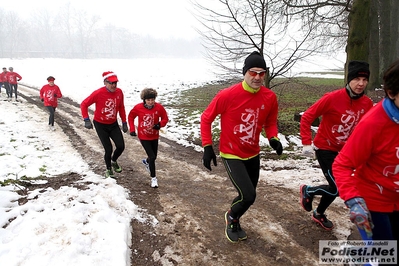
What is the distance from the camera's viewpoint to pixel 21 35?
8419cm

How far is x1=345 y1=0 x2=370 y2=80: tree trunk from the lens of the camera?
7961 millimetres

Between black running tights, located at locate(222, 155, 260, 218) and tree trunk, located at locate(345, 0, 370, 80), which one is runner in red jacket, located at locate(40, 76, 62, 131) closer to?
black running tights, located at locate(222, 155, 260, 218)

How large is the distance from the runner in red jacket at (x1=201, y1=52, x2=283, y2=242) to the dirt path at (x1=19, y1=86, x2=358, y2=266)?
0.60 meters

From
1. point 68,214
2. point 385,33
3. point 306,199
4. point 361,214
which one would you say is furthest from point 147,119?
point 385,33

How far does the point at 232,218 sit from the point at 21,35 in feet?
325

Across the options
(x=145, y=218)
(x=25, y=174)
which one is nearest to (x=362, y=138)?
(x=145, y=218)

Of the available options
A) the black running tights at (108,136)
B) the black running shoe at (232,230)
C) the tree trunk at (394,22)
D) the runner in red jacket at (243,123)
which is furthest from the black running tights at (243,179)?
the tree trunk at (394,22)

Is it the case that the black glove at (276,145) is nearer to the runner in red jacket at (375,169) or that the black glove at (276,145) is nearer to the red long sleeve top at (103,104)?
the runner in red jacket at (375,169)

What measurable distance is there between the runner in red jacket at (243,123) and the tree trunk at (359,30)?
5689 millimetres

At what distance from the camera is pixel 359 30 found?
8062 millimetres

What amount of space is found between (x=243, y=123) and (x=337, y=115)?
4.12ft

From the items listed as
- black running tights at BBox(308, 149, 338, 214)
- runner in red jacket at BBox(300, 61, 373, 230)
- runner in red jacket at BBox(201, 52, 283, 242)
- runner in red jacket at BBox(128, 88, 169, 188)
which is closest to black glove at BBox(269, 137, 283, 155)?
runner in red jacket at BBox(201, 52, 283, 242)

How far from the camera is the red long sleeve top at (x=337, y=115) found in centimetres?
382

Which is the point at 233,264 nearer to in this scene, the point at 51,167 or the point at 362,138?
the point at 362,138
